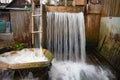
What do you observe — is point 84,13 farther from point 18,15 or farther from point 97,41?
point 18,15

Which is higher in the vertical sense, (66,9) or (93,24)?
(66,9)

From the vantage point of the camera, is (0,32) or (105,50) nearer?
(105,50)

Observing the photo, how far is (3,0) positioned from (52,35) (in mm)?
9688

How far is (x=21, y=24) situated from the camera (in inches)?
284

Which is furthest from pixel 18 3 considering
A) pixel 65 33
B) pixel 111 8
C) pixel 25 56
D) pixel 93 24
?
pixel 25 56

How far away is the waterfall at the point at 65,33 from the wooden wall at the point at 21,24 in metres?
1.09

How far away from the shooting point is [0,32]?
8406 millimetres

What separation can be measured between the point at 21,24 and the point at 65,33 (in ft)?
7.08

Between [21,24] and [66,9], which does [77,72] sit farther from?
[66,9]

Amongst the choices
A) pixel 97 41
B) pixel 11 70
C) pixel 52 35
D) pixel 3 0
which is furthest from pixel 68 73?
pixel 3 0

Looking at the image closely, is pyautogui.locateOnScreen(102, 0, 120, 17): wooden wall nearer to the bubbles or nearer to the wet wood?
the wet wood

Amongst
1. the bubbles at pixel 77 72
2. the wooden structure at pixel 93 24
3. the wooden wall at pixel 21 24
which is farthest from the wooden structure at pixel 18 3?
the bubbles at pixel 77 72

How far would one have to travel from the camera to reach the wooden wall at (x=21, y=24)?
7.20m

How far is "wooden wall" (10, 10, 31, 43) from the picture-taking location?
23.6 feet
